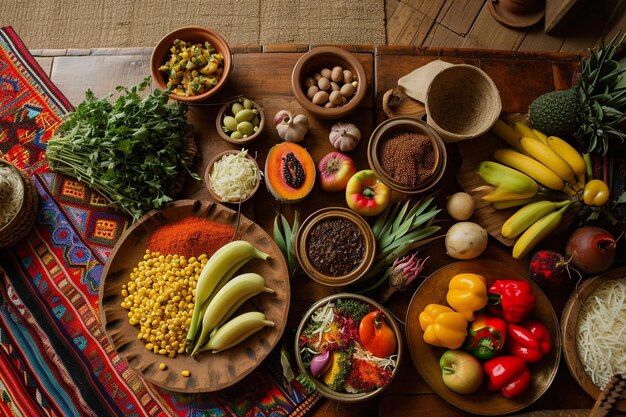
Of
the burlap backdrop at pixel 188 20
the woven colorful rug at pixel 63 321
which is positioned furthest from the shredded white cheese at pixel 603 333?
the burlap backdrop at pixel 188 20

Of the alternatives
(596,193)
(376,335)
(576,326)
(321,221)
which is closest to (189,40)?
(321,221)

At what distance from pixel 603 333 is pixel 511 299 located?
39 cm

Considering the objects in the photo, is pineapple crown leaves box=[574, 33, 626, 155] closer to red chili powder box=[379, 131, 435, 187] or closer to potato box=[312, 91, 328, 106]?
red chili powder box=[379, 131, 435, 187]

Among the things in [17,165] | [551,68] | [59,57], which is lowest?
[17,165]

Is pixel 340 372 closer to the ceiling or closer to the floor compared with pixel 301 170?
closer to the floor

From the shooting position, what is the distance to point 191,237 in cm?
196

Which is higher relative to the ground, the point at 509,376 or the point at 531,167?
the point at 531,167

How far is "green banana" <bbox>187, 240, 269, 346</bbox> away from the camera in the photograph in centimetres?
188

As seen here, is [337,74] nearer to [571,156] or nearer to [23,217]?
[571,156]

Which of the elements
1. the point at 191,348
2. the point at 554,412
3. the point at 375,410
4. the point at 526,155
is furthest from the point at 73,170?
the point at 554,412

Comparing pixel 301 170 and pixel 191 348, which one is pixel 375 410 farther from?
pixel 301 170

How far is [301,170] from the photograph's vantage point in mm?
1939

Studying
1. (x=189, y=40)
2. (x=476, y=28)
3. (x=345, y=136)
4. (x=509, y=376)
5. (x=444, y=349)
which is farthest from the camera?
(x=476, y=28)

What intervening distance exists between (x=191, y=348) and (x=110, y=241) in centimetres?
60
